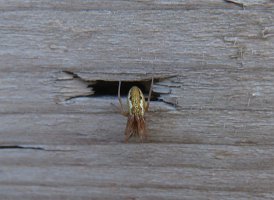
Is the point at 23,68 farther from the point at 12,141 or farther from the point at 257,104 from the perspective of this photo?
the point at 257,104

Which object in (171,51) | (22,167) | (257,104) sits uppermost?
(171,51)

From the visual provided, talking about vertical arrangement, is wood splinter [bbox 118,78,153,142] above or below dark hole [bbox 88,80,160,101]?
below

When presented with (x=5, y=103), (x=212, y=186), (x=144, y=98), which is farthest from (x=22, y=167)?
(x=212, y=186)
